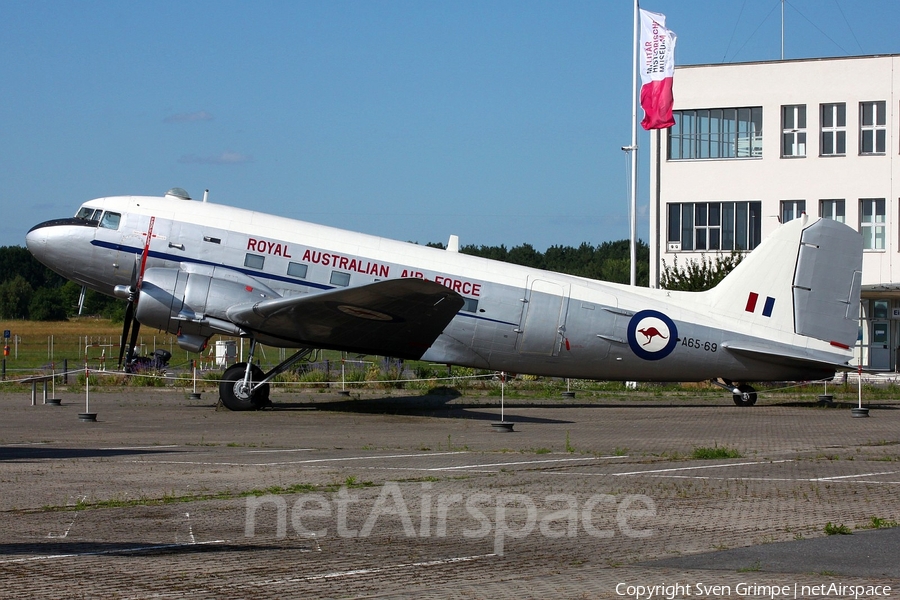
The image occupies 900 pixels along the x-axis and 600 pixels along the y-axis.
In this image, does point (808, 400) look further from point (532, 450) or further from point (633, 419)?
point (532, 450)

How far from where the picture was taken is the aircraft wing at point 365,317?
60.0 feet

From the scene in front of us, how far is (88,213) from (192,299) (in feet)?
10.5

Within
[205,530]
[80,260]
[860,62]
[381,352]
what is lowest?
[205,530]

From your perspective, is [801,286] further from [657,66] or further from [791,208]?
[791,208]

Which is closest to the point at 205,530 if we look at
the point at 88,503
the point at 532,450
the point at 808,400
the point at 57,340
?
the point at 88,503

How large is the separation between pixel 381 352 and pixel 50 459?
32.5ft

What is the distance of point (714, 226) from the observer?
147 ft

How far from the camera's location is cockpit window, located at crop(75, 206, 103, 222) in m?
20.8

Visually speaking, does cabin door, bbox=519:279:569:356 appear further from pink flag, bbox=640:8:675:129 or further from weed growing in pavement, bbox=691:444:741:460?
pink flag, bbox=640:8:675:129

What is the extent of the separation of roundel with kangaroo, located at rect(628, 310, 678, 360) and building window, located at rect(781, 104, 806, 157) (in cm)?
2454

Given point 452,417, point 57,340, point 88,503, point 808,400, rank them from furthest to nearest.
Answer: point 57,340
point 808,400
point 452,417
point 88,503

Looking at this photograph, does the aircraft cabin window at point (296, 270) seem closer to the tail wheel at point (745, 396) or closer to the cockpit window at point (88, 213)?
the cockpit window at point (88, 213)

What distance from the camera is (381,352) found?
2162 cm

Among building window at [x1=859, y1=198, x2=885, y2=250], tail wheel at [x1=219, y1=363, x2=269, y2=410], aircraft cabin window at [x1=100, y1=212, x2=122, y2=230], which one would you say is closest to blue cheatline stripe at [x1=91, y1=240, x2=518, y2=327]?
aircraft cabin window at [x1=100, y1=212, x2=122, y2=230]
